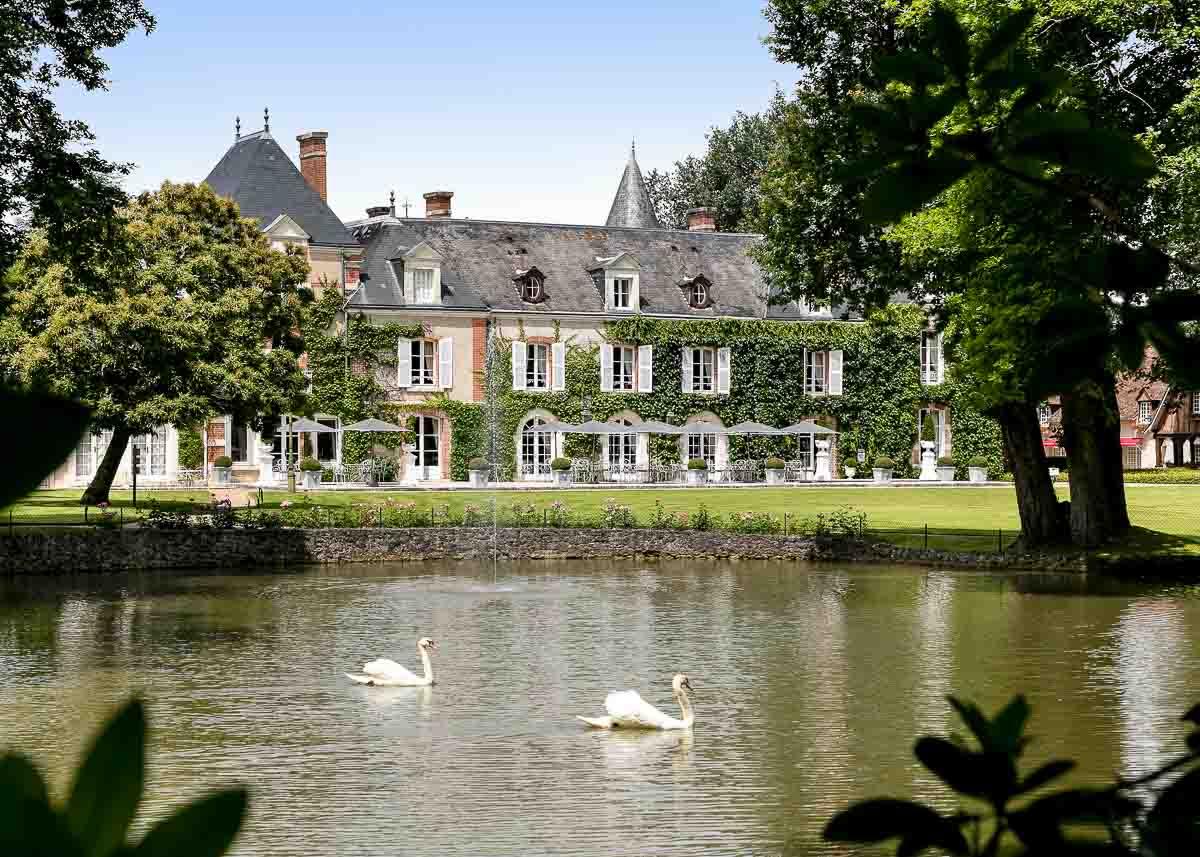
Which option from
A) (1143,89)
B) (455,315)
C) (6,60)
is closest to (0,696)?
(6,60)

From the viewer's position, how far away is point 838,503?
130 feet

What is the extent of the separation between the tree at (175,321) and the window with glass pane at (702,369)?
17.9m

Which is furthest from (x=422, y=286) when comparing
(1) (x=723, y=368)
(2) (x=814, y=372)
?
(2) (x=814, y=372)

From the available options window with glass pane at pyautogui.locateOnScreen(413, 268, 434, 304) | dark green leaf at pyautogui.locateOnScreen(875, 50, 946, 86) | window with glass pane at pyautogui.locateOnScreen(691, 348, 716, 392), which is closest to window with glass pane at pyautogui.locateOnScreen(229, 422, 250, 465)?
window with glass pane at pyautogui.locateOnScreen(413, 268, 434, 304)

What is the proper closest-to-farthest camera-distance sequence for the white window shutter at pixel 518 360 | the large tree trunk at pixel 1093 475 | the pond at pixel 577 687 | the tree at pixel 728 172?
the pond at pixel 577 687 → the large tree trunk at pixel 1093 475 → the white window shutter at pixel 518 360 → the tree at pixel 728 172

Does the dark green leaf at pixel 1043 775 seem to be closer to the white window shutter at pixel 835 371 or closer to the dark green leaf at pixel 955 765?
the dark green leaf at pixel 955 765

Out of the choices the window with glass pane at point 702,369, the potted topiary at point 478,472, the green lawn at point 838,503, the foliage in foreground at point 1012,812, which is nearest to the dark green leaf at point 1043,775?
the foliage in foreground at point 1012,812

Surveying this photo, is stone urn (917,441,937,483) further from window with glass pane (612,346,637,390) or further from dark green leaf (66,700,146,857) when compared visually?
dark green leaf (66,700,146,857)

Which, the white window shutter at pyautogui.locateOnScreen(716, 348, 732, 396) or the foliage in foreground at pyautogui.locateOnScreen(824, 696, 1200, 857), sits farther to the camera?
the white window shutter at pyautogui.locateOnScreen(716, 348, 732, 396)

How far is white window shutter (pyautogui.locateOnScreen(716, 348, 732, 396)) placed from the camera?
50.9 m

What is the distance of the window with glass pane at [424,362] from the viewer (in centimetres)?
4797

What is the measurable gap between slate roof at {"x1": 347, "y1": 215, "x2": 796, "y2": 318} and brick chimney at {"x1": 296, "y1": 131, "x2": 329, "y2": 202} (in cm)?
218

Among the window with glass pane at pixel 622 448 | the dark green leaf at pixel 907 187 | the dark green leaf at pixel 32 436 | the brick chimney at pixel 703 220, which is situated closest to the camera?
the dark green leaf at pixel 32 436

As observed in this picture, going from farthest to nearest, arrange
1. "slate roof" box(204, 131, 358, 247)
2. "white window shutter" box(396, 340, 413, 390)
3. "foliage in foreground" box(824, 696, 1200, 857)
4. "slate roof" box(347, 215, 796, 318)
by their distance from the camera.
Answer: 1. "slate roof" box(347, 215, 796, 318)
2. "white window shutter" box(396, 340, 413, 390)
3. "slate roof" box(204, 131, 358, 247)
4. "foliage in foreground" box(824, 696, 1200, 857)
